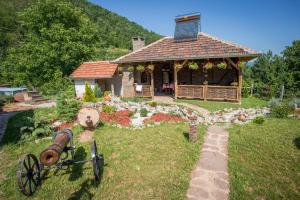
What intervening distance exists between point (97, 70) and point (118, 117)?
29.4 ft

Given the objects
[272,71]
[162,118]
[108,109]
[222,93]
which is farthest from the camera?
[272,71]

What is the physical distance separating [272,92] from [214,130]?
10.7 metres

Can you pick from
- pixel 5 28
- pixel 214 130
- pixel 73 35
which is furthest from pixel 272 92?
pixel 5 28

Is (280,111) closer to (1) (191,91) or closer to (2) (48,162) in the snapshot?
(1) (191,91)

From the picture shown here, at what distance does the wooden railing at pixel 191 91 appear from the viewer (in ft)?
48.0

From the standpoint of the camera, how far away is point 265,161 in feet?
20.4

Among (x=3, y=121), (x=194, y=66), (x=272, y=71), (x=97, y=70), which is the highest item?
(x=97, y=70)

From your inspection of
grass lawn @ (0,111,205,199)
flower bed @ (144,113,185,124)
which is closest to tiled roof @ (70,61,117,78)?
flower bed @ (144,113,185,124)

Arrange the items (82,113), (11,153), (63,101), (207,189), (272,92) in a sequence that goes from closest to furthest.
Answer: (207,189) < (11,153) < (82,113) < (63,101) < (272,92)

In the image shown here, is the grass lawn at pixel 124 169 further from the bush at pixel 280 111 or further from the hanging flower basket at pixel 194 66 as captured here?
the hanging flower basket at pixel 194 66

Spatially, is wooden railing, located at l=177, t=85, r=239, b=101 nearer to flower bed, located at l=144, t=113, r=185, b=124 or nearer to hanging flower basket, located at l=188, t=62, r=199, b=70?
hanging flower basket, located at l=188, t=62, r=199, b=70

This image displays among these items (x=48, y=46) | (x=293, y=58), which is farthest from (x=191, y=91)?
(x=293, y=58)

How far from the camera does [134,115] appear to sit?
11.5m

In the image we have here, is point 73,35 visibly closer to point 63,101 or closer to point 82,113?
point 63,101
